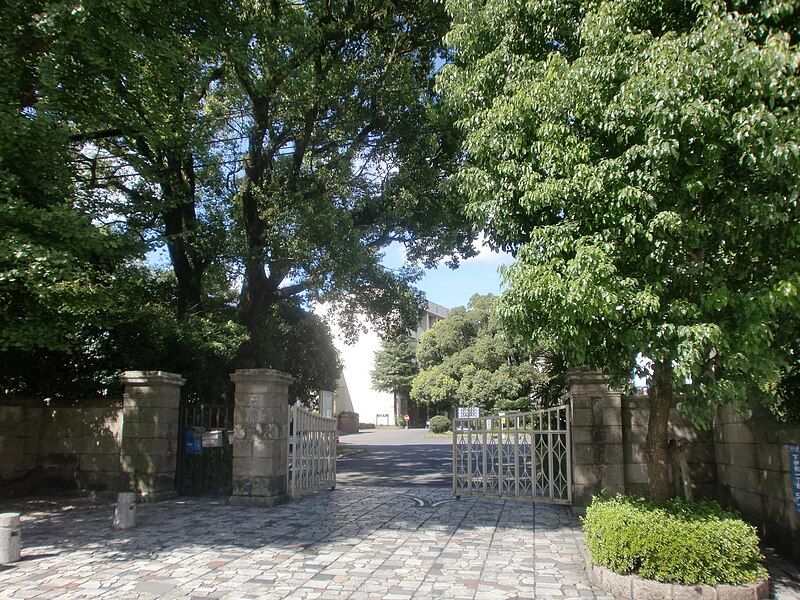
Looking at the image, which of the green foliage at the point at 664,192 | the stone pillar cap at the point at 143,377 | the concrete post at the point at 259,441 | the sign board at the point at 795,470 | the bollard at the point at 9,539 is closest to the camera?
the green foliage at the point at 664,192

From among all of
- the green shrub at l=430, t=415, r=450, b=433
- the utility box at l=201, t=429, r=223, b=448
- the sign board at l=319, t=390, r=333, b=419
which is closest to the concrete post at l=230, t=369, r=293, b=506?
the utility box at l=201, t=429, r=223, b=448

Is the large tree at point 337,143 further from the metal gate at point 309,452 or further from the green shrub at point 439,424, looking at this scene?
the green shrub at point 439,424

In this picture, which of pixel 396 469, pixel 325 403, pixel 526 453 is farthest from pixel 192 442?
pixel 396 469

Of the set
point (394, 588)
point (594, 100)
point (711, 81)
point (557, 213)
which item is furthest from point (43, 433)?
point (711, 81)

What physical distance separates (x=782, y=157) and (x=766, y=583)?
3.73m

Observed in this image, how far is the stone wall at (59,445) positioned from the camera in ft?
35.3

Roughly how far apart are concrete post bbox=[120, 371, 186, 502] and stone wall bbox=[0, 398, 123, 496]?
1.36ft

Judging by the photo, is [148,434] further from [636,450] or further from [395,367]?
[395,367]

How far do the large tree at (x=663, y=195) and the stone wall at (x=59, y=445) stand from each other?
8549 millimetres

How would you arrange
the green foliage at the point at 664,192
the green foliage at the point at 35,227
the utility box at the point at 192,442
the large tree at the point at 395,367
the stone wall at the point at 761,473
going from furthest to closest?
the large tree at the point at 395,367
the utility box at the point at 192,442
the green foliage at the point at 35,227
the stone wall at the point at 761,473
the green foliage at the point at 664,192

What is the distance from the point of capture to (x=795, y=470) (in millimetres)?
6109

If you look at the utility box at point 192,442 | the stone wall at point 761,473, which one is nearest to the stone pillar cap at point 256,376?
the utility box at point 192,442

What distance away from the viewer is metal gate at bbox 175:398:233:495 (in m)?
11.2

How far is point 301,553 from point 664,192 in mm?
5417
